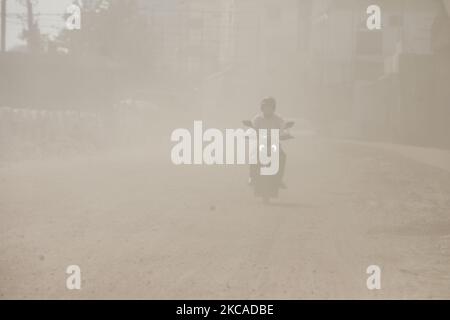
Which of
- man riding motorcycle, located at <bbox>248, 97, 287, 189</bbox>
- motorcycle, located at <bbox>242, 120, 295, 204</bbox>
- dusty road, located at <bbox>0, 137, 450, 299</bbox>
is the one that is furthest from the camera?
man riding motorcycle, located at <bbox>248, 97, 287, 189</bbox>

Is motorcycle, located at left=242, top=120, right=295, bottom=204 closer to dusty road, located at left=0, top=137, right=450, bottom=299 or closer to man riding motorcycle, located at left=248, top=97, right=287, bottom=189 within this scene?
man riding motorcycle, located at left=248, top=97, right=287, bottom=189

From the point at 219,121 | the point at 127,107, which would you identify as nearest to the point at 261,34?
the point at 219,121

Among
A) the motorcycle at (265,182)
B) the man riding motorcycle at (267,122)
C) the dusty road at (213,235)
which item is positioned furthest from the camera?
the man riding motorcycle at (267,122)

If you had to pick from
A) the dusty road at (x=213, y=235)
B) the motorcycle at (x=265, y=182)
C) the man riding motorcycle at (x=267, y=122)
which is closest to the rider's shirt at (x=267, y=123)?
the man riding motorcycle at (x=267, y=122)

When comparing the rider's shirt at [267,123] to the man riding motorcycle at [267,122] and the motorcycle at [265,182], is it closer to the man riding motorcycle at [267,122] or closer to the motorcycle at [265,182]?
the man riding motorcycle at [267,122]

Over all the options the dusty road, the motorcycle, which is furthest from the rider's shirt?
the dusty road

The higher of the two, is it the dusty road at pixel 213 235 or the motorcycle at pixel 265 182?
the motorcycle at pixel 265 182

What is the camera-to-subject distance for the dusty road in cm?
818

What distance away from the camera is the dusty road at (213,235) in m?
8.18

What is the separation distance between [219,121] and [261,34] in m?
20.2

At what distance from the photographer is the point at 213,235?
11.5m

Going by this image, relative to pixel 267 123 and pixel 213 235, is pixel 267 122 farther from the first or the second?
→ pixel 213 235

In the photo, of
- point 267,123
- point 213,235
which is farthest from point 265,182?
point 213,235

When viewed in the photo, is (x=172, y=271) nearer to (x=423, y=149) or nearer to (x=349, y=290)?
(x=349, y=290)
